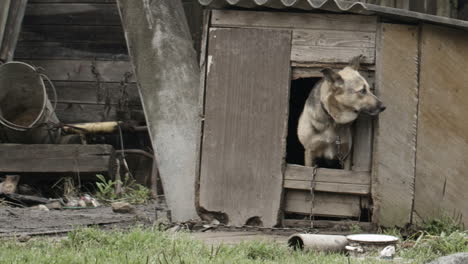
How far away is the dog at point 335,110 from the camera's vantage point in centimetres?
686

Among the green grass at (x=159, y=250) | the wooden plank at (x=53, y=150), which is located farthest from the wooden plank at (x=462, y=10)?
the green grass at (x=159, y=250)

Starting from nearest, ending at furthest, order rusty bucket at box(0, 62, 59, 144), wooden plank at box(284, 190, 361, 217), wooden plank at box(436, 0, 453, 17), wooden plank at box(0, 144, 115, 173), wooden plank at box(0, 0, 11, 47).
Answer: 1. wooden plank at box(284, 190, 361, 217)
2. wooden plank at box(0, 144, 115, 173)
3. rusty bucket at box(0, 62, 59, 144)
4. wooden plank at box(0, 0, 11, 47)
5. wooden plank at box(436, 0, 453, 17)

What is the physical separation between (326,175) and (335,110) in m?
0.63

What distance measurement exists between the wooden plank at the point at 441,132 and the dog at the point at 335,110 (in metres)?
0.54

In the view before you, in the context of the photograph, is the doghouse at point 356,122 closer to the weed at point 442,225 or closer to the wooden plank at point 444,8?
the weed at point 442,225

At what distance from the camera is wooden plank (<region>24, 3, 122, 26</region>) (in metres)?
11.0

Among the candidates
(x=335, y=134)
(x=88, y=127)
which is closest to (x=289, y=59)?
(x=335, y=134)

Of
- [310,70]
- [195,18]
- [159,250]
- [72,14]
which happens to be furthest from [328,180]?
[72,14]

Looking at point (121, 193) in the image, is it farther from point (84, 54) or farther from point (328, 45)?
point (328, 45)

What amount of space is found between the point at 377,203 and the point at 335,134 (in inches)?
35.3

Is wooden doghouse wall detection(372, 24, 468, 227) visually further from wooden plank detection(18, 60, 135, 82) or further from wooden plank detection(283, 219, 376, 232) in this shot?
wooden plank detection(18, 60, 135, 82)

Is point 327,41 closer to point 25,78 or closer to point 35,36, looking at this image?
point 25,78

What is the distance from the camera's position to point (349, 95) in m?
6.97

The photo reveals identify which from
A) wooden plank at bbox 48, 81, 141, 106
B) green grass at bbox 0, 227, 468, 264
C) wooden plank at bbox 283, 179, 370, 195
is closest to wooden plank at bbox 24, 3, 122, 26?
wooden plank at bbox 48, 81, 141, 106
